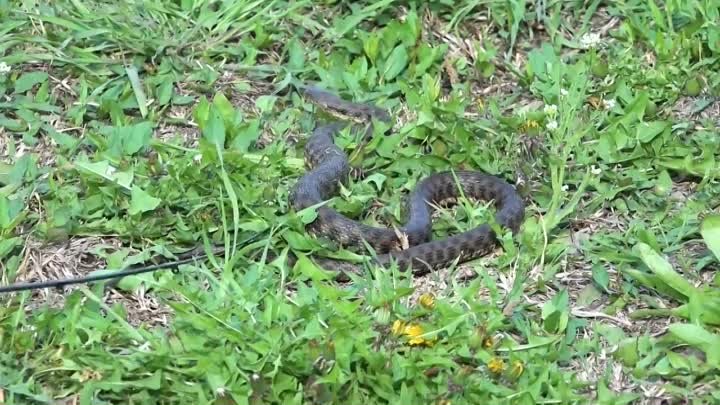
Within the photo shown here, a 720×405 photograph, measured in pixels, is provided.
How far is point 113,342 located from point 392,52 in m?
3.18

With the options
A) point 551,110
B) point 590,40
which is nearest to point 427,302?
point 551,110

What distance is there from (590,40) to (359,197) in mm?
1772

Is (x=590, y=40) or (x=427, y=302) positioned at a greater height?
(x=590, y=40)

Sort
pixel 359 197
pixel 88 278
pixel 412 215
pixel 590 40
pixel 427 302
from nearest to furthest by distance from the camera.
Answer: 1. pixel 427 302
2. pixel 88 278
3. pixel 412 215
4. pixel 359 197
5. pixel 590 40

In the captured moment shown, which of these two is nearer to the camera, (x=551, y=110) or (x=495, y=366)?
(x=495, y=366)

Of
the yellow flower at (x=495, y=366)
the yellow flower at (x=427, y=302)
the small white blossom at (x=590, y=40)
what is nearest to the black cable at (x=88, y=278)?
the yellow flower at (x=427, y=302)

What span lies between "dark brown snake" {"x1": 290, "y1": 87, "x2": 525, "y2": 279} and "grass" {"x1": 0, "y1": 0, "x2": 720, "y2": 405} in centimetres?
10

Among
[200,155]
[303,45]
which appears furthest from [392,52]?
[200,155]

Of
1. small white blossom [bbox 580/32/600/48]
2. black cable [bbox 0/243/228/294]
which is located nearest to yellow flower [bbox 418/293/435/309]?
black cable [bbox 0/243/228/294]

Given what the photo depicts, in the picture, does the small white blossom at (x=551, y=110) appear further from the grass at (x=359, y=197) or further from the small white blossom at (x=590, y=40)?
the small white blossom at (x=590, y=40)

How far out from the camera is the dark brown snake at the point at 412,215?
5922 mm

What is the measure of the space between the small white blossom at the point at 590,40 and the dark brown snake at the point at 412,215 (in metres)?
1.19

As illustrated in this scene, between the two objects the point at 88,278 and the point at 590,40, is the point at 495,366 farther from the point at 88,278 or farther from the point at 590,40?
the point at 590,40

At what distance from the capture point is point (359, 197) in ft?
21.1
